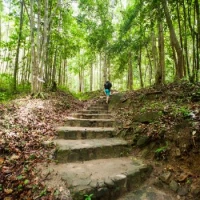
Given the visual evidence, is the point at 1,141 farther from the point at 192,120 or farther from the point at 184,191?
the point at 192,120

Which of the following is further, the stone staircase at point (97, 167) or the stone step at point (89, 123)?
the stone step at point (89, 123)

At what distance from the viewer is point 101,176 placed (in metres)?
2.75

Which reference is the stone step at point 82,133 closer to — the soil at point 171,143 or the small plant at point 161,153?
the soil at point 171,143

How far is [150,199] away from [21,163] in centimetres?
231

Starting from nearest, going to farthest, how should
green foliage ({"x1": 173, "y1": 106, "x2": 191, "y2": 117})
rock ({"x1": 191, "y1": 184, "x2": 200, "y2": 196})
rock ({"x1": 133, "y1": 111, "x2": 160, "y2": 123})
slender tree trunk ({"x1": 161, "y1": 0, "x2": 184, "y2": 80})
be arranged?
rock ({"x1": 191, "y1": 184, "x2": 200, "y2": 196}) < green foliage ({"x1": 173, "y1": 106, "x2": 191, "y2": 117}) < rock ({"x1": 133, "y1": 111, "x2": 160, "y2": 123}) < slender tree trunk ({"x1": 161, "y1": 0, "x2": 184, "y2": 80})

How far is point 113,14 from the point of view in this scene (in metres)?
16.7

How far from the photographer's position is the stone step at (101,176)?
244 centimetres

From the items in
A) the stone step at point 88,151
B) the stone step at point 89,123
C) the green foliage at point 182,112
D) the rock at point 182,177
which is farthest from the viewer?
the stone step at point 89,123

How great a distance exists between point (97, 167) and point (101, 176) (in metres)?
0.35

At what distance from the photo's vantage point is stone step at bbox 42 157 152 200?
2.44 m

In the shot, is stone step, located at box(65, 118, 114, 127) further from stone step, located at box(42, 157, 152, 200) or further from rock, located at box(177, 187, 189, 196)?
rock, located at box(177, 187, 189, 196)

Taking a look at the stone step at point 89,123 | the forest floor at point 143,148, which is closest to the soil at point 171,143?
the forest floor at point 143,148

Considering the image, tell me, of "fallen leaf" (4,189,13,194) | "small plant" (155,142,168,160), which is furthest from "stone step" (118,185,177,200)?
"fallen leaf" (4,189,13,194)

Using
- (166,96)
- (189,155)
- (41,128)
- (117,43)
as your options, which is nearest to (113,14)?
(117,43)
